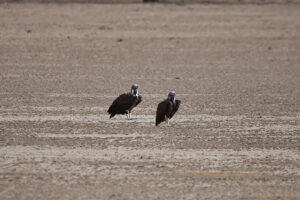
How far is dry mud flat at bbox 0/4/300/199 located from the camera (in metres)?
8.81

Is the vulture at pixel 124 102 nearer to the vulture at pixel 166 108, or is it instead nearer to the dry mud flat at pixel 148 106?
the dry mud flat at pixel 148 106

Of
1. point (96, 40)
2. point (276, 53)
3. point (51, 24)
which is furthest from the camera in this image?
point (51, 24)

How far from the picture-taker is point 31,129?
11797 mm

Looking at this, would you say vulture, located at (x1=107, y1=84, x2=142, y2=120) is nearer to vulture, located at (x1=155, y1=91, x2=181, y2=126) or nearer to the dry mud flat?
the dry mud flat

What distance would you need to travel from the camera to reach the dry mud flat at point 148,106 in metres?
8.81

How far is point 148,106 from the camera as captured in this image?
14.1 meters

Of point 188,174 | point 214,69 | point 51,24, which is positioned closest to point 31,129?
point 188,174

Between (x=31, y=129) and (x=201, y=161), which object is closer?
(x=201, y=161)

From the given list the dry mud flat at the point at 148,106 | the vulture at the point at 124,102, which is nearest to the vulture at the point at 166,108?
the dry mud flat at the point at 148,106

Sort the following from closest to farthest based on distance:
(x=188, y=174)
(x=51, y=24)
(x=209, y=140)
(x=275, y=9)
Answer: (x=188, y=174)
(x=209, y=140)
(x=51, y=24)
(x=275, y=9)

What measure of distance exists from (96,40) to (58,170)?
51.7ft

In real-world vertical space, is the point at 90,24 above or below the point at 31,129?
above

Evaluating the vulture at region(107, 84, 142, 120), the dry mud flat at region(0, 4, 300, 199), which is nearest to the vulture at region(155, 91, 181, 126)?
the dry mud flat at region(0, 4, 300, 199)

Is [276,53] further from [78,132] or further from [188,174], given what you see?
[188,174]
